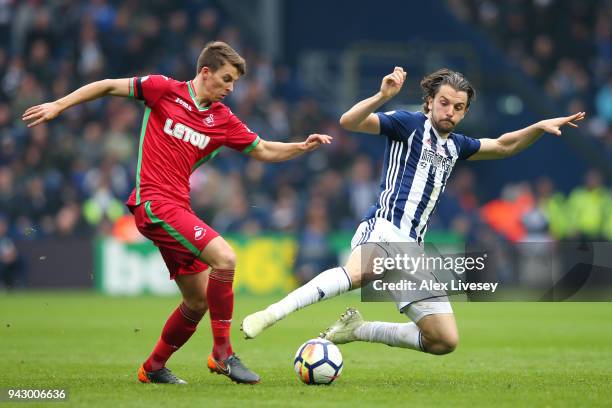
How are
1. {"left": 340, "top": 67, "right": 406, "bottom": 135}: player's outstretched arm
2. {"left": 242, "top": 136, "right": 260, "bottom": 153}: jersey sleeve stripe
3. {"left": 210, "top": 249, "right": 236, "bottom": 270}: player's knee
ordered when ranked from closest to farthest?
{"left": 340, "top": 67, "right": 406, "bottom": 135}: player's outstretched arm → {"left": 210, "top": 249, "right": 236, "bottom": 270}: player's knee → {"left": 242, "top": 136, "right": 260, "bottom": 153}: jersey sleeve stripe

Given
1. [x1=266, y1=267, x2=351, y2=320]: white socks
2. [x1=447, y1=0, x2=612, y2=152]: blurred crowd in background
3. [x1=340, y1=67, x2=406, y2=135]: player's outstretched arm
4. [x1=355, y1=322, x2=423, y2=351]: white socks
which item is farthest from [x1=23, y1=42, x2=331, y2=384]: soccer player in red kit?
[x1=447, y1=0, x2=612, y2=152]: blurred crowd in background

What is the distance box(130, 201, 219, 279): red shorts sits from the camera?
748cm

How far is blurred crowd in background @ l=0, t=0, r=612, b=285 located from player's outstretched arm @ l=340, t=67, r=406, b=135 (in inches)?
472

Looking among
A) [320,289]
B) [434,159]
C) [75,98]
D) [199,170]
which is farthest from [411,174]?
[199,170]

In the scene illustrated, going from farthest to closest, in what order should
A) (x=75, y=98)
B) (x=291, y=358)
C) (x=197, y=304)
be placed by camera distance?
(x=291, y=358) → (x=197, y=304) → (x=75, y=98)

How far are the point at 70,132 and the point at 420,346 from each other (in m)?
13.3

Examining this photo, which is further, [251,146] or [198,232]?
[251,146]

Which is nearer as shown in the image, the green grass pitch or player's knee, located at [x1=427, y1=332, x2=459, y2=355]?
the green grass pitch

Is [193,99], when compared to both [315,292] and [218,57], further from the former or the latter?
[315,292]

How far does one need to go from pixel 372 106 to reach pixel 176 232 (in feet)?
5.20

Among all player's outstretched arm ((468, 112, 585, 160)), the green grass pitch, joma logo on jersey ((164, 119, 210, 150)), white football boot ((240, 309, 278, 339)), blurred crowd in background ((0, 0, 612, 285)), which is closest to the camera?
white football boot ((240, 309, 278, 339))

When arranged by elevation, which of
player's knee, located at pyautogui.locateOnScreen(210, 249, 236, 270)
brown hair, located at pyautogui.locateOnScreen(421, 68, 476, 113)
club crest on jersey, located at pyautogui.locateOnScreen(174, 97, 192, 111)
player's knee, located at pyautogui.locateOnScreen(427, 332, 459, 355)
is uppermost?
brown hair, located at pyautogui.locateOnScreen(421, 68, 476, 113)

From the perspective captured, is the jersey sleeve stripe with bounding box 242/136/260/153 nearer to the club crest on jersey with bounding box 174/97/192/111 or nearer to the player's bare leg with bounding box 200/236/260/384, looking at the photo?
the club crest on jersey with bounding box 174/97/192/111

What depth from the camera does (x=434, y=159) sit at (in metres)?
7.93
